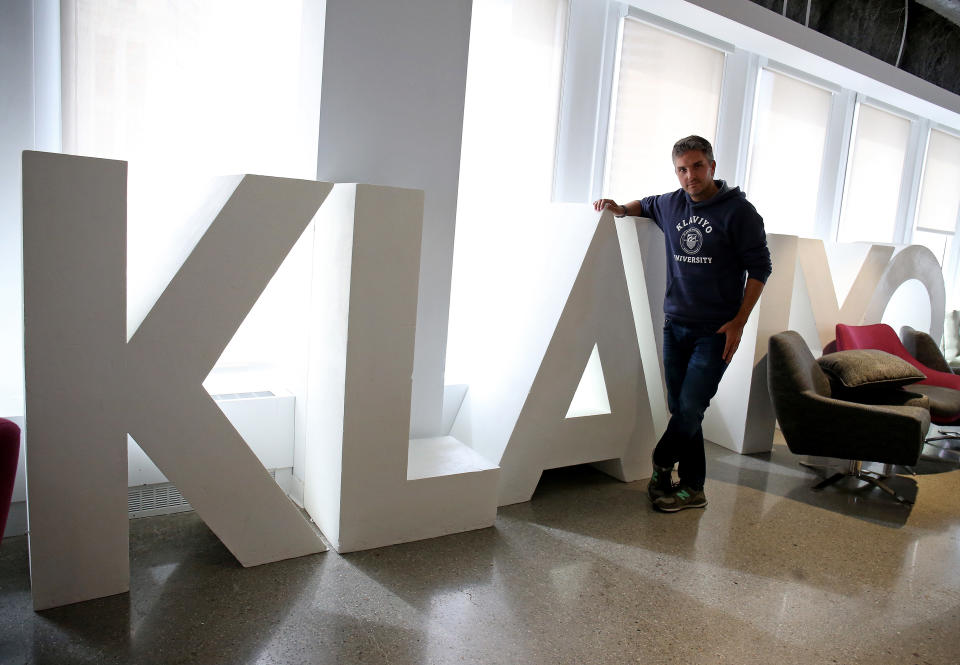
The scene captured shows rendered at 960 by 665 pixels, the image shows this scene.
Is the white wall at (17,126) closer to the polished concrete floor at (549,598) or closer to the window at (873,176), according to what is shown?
the polished concrete floor at (549,598)

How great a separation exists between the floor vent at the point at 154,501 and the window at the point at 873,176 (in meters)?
5.63

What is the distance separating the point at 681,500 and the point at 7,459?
103 inches

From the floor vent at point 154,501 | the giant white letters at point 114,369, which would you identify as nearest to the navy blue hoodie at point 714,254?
the giant white letters at point 114,369

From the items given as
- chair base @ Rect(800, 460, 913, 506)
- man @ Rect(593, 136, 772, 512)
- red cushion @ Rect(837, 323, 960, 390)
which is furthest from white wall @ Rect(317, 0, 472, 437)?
red cushion @ Rect(837, 323, 960, 390)

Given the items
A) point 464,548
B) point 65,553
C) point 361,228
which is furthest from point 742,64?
point 65,553

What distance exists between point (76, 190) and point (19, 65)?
2.78 ft

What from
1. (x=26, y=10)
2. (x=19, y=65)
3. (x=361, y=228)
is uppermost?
(x=26, y=10)

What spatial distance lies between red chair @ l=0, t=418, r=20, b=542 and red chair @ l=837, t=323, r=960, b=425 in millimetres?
4330

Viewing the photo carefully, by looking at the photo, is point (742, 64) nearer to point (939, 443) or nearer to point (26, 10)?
point (939, 443)

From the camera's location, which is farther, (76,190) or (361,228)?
(361,228)

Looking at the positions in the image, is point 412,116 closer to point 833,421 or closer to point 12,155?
point 12,155

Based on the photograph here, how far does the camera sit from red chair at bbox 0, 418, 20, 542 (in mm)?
1689

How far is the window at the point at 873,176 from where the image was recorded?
6.02 metres

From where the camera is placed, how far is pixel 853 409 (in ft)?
10.7
